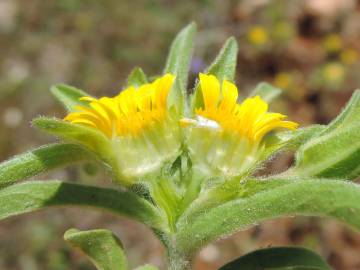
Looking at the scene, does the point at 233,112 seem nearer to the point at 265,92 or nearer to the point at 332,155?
the point at 332,155

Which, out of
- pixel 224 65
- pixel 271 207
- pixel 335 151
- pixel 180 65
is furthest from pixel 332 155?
pixel 180 65


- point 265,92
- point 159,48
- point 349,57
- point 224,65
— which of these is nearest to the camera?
point 224,65

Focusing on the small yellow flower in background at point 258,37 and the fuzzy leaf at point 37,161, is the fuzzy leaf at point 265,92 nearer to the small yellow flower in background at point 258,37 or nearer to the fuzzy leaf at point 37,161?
the fuzzy leaf at point 37,161

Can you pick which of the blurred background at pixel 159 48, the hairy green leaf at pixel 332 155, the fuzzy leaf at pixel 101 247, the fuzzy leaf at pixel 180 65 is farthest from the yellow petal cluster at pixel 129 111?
the blurred background at pixel 159 48

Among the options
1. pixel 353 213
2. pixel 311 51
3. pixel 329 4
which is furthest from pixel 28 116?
pixel 353 213

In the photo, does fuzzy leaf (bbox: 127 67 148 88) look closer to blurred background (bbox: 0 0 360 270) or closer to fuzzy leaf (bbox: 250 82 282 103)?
fuzzy leaf (bbox: 250 82 282 103)

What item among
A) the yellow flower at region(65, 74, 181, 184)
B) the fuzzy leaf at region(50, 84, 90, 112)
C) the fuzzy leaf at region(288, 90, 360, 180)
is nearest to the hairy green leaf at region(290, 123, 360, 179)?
the fuzzy leaf at region(288, 90, 360, 180)
